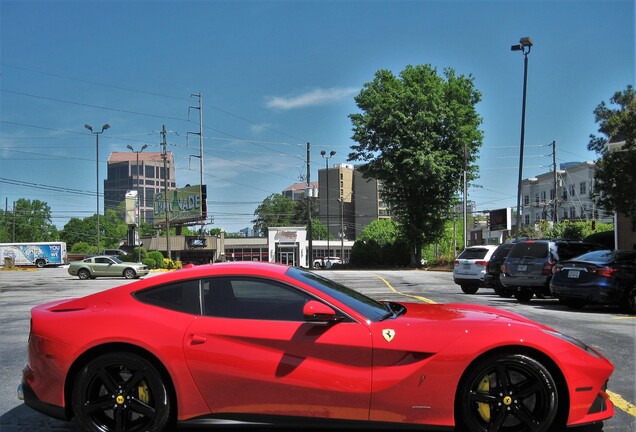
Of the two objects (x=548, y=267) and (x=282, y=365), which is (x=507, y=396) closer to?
(x=282, y=365)

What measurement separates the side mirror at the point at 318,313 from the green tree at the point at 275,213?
135808 millimetres

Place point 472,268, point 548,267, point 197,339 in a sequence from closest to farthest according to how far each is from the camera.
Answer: point 197,339, point 548,267, point 472,268

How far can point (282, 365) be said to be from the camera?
3.76 metres

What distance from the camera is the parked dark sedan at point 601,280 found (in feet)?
35.6

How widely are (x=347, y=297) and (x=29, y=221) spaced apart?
119827 mm

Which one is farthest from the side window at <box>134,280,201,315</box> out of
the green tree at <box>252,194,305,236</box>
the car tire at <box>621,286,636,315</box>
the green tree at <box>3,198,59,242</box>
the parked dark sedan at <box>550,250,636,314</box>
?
the green tree at <box>252,194,305,236</box>

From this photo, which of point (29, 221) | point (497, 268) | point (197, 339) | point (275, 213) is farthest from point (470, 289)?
point (275, 213)

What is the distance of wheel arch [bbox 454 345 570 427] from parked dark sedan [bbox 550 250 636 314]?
8.15 metres

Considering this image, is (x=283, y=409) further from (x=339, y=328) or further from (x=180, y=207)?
(x=180, y=207)

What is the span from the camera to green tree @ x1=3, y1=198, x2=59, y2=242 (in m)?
108

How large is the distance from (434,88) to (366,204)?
3793 inches

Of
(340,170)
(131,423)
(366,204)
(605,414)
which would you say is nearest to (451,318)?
(605,414)

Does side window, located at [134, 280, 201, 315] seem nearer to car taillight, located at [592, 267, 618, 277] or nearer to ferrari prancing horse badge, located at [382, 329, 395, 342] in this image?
ferrari prancing horse badge, located at [382, 329, 395, 342]

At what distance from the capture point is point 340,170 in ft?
486
